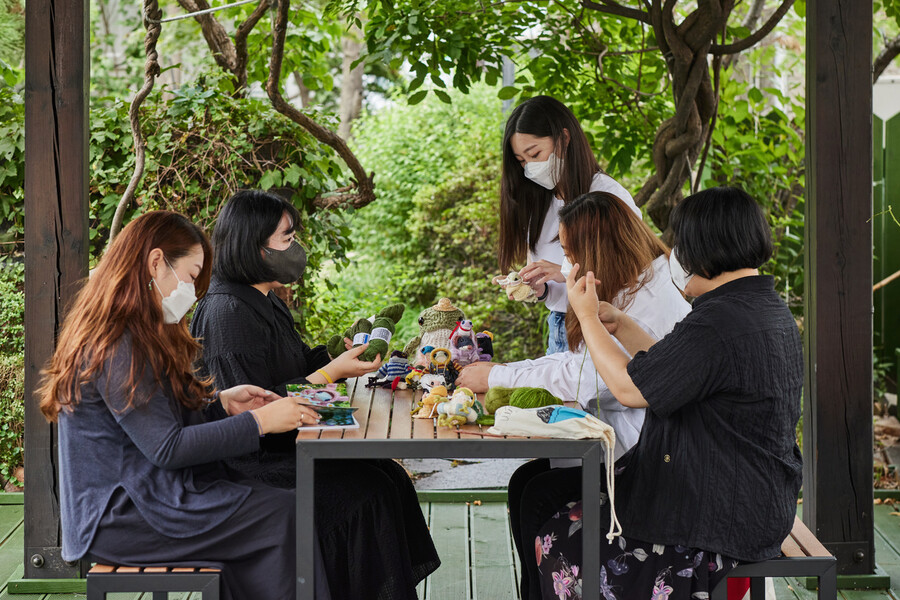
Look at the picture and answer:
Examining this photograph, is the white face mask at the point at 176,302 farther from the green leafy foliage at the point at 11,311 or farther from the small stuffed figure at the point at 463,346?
the green leafy foliage at the point at 11,311

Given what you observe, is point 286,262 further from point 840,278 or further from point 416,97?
point 840,278

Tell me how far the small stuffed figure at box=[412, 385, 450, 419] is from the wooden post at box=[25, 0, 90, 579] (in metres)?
1.44

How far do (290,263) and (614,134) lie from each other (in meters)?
2.55

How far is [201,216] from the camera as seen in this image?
445cm

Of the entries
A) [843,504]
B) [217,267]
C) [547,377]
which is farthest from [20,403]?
[843,504]

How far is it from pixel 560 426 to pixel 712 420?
35cm

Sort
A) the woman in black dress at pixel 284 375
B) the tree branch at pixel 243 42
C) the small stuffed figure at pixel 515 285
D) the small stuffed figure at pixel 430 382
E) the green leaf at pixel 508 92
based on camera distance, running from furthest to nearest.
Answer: the green leaf at pixel 508 92, the tree branch at pixel 243 42, the small stuffed figure at pixel 515 285, the small stuffed figure at pixel 430 382, the woman in black dress at pixel 284 375

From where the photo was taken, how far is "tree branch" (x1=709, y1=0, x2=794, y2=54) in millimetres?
4215

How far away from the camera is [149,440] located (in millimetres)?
2043

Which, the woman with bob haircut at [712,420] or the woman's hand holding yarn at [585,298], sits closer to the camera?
the woman with bob haircut at [712,420]

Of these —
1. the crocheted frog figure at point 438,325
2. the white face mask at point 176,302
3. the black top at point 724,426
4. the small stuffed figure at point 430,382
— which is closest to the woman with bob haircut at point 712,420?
the black top at point 724,426

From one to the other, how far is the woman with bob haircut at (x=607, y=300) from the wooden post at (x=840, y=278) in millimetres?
785

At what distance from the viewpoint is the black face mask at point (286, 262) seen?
9.11 feet

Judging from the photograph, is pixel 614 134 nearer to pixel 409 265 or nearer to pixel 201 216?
pixel 201 216
